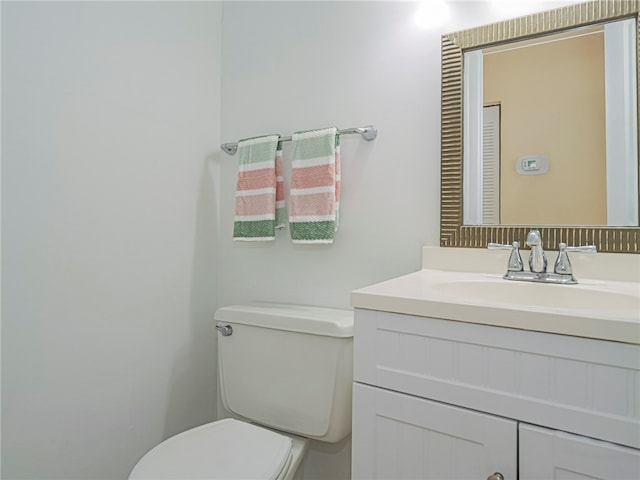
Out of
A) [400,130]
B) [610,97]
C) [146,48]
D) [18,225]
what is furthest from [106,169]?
[610,97]

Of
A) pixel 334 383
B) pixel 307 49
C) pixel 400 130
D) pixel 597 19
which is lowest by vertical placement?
pixel 334 383

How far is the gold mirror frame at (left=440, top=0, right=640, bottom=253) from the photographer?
39.3 inches

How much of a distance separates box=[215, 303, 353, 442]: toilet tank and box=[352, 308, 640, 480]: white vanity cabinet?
0.30 m

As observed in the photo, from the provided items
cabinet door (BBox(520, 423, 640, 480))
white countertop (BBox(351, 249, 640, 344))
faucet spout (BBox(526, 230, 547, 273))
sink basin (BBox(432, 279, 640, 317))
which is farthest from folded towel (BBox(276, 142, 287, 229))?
cabinet door (BBox(520, 423, 640, 480))

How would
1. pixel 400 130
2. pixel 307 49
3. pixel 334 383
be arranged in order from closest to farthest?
pixel 334 383 → pixel 400 130 → pixel 307 49

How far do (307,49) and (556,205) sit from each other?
3.26 ft

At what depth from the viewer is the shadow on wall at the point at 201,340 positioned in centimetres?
151

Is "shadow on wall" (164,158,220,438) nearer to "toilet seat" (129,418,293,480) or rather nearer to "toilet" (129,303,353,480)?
"toilet" (129,303,353,480)

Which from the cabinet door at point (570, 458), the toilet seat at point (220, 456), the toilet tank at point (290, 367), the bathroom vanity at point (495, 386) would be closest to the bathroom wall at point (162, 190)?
the toilet tank at point (290, 367)

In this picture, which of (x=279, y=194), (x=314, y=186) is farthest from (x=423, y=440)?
(x=279, y=194)

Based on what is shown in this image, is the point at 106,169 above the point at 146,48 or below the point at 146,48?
below

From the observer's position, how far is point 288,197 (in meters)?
1.49

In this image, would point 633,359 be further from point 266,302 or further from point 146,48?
point 146,48

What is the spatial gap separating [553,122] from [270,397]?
3.78ft
